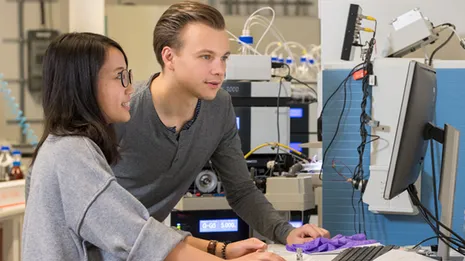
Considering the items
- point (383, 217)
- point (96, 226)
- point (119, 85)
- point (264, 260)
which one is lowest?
point (383, 217)

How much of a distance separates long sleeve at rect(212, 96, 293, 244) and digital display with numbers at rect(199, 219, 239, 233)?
0.64m

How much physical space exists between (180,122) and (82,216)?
74 centimetres

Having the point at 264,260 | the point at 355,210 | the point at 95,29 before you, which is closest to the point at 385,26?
the point at 355,210

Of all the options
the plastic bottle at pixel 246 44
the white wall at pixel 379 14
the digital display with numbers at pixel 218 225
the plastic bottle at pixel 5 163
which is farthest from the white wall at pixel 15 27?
the white wall at pixel 379 14

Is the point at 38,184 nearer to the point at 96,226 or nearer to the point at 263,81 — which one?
the point at 96,226

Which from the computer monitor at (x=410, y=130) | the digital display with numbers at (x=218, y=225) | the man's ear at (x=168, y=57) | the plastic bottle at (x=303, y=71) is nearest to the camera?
the computer monitor at (x=410, y=130)

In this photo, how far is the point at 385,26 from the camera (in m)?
2.60

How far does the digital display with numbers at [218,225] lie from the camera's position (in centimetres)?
248

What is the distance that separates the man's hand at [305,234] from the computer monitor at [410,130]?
0.30 meters

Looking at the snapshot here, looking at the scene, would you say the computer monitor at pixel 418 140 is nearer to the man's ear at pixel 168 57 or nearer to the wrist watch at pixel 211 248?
the wrist watch at pixel 211 248

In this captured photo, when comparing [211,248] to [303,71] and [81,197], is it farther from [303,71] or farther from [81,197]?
[303,71]

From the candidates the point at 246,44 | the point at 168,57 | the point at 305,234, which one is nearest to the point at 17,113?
the point at 246,44

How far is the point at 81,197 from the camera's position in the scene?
3.34 ft

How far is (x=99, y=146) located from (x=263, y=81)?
5.22ft
